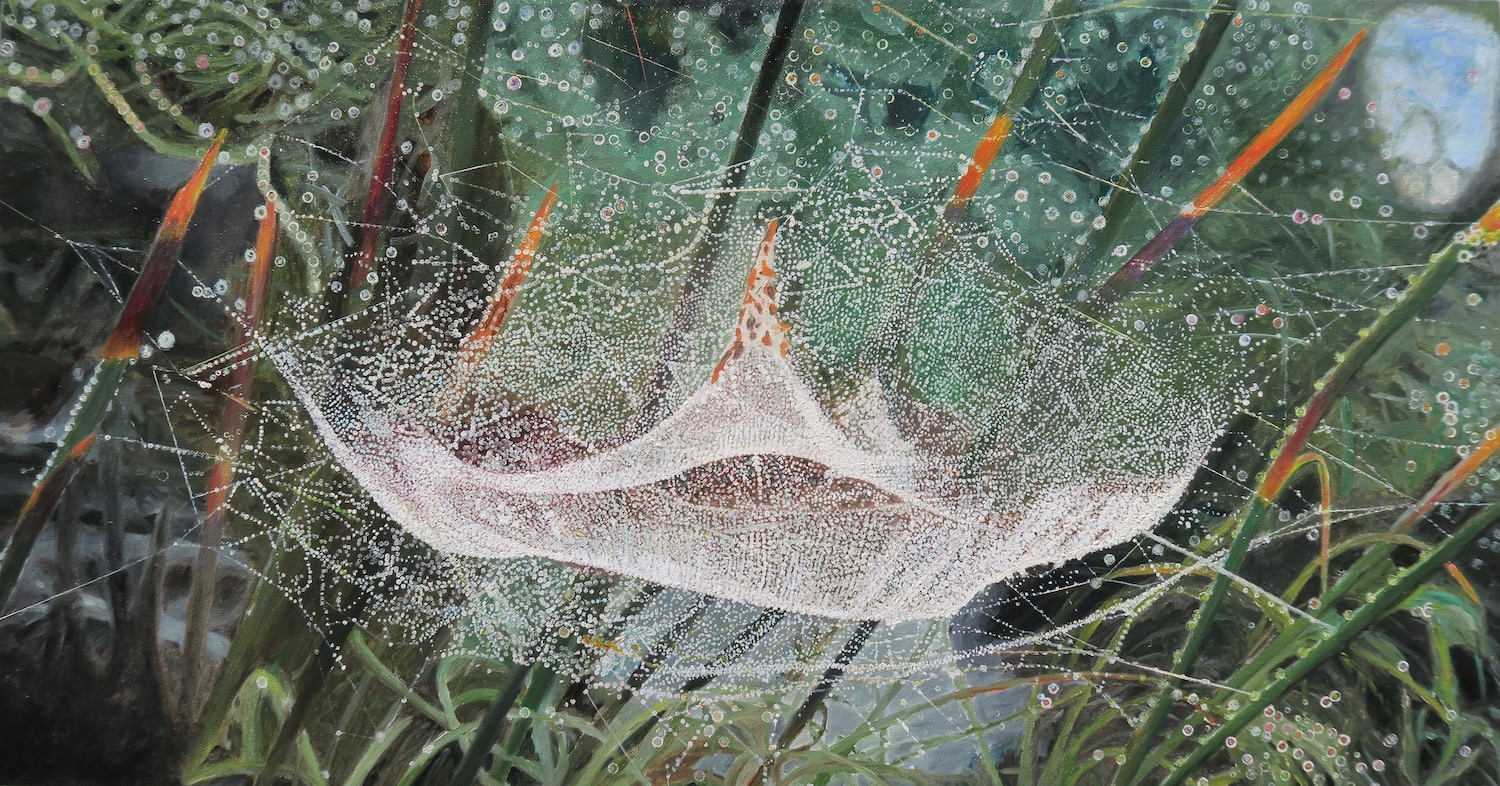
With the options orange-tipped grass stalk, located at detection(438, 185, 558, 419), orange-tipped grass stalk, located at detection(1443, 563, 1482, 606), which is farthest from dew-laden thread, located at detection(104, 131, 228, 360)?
orange-tipped grass stalk, located at detection(1443, 563, 1482, 606)

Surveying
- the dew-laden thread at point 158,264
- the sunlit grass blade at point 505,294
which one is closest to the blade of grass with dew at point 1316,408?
the sunlit grass blade at point 505,294

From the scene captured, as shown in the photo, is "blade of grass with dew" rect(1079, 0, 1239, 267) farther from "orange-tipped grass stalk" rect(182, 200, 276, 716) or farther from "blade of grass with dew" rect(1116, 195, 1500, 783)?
"orange-tipped grass stalk" rect(182, 200, 276, 716)

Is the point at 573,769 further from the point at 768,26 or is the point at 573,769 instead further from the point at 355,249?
the point at 768,26

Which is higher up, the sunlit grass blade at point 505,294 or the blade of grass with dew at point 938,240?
the blade of grass with dew at point 938,240

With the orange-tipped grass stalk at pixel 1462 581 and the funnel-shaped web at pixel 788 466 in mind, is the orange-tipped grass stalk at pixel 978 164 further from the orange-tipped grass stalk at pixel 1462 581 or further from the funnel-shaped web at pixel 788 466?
the orange-tipped grass stalk at pixel 1462 581

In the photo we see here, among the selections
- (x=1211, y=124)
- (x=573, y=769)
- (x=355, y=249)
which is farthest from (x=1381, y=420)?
(x=355, y=249)

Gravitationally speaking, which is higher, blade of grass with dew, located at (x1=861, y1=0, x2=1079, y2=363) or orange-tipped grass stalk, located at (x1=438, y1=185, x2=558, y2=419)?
blade of grass with dew, located at (x1=861, y1=0, x2=1079, y2=363)
